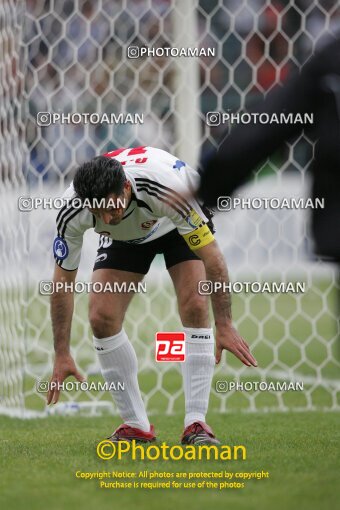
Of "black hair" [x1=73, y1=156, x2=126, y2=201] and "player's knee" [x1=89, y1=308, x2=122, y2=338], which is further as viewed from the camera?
"player's knee" [x1=89, y1=308, x2=122, y2=338]

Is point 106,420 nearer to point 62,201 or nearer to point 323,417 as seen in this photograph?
point 323,417

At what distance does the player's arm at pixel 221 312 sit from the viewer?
2.69 m

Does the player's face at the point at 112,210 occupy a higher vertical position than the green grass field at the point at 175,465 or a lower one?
higher

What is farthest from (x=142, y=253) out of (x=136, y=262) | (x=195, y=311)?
(x=195, y=311)

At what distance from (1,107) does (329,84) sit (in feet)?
12.3

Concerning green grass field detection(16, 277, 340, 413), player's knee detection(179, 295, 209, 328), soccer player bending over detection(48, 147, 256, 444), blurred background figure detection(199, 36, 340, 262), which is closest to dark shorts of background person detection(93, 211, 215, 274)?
soccer player bending over detection(48, 147, 256, 444)

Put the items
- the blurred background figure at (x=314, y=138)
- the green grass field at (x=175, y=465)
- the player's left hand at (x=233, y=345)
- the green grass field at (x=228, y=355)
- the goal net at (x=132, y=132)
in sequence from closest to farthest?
the blurred background figure at (x=314, y=138), the green grass field at (x=175, y=465), the player's left hand at (x=233, y=345), the goal net at (x=132, y=132), the green grass field at (x=228, y=355)

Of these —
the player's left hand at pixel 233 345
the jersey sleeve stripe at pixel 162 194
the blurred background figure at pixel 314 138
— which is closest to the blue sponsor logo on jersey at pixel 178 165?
the jersey sleeve stripe at pixel 162 194

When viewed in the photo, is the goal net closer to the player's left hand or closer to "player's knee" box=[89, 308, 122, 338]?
"player's knee" box=[89, 308, 122, 338]

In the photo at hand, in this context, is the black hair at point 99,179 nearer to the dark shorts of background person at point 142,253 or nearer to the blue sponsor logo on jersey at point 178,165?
the blue sponsor logo on jersey at point 178,165

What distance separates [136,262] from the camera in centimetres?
334

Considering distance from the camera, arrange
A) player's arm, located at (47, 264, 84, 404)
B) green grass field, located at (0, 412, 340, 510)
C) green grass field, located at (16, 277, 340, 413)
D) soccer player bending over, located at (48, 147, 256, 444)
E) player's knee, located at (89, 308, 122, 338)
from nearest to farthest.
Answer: green grass field, located at (0, 412, 340, 510) < soccer player bending over, located at (48, 147, 256, 444) < player's arm, located at (47, 264, 84, 404) < player's knee, located at (89, 308, 122, 338) < green grass field, located at (16, 277, 340, 413)

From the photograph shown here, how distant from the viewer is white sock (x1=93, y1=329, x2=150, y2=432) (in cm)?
332

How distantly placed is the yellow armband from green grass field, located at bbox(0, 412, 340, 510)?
711 millimetres
